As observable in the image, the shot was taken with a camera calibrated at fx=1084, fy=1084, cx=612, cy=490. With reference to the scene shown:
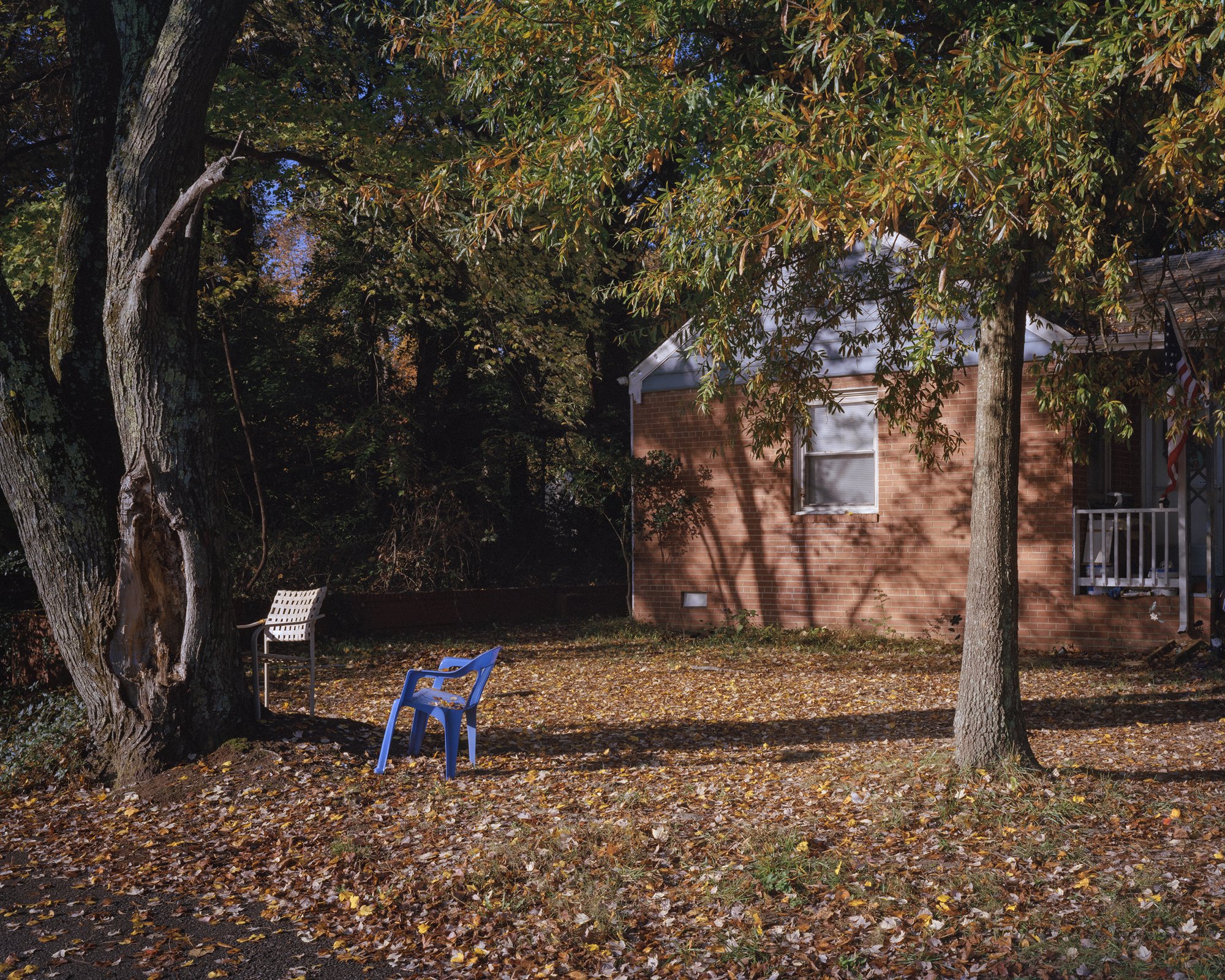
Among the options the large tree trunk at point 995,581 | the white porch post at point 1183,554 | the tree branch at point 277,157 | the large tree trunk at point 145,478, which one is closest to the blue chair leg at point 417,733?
the large tree trunk at point 145,478

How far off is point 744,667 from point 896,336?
4403mm

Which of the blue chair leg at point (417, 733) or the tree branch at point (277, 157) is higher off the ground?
the tree branch at point (277, 157)

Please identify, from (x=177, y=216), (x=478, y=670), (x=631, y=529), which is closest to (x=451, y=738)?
(x=478, y=670)

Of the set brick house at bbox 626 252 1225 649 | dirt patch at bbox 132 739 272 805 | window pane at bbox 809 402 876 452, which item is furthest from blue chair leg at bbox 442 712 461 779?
window pane at bbox 809 402 876 452

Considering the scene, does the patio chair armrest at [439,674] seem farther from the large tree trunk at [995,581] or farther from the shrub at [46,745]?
the large tree trunk at [995,581]

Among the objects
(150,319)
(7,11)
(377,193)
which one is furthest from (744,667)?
(7,11)

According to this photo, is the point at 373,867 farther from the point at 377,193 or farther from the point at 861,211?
the point at 377,193

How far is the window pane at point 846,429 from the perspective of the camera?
1324 centimetres

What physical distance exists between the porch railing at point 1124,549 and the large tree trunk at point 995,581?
5688 millimetres

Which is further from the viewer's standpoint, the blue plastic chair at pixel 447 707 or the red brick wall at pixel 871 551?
the red brick wall at pixel 871 551

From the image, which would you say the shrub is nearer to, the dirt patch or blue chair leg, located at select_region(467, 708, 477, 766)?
the dirt patch

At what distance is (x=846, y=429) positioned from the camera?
13406mm

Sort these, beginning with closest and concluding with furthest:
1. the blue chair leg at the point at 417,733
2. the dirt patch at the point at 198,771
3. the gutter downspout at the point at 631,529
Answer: the dirt patch at the point at 198,771
the blue chair leg at the point at 417,733
the gutter downspout at the point at 631,529

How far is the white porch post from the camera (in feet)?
35.1
